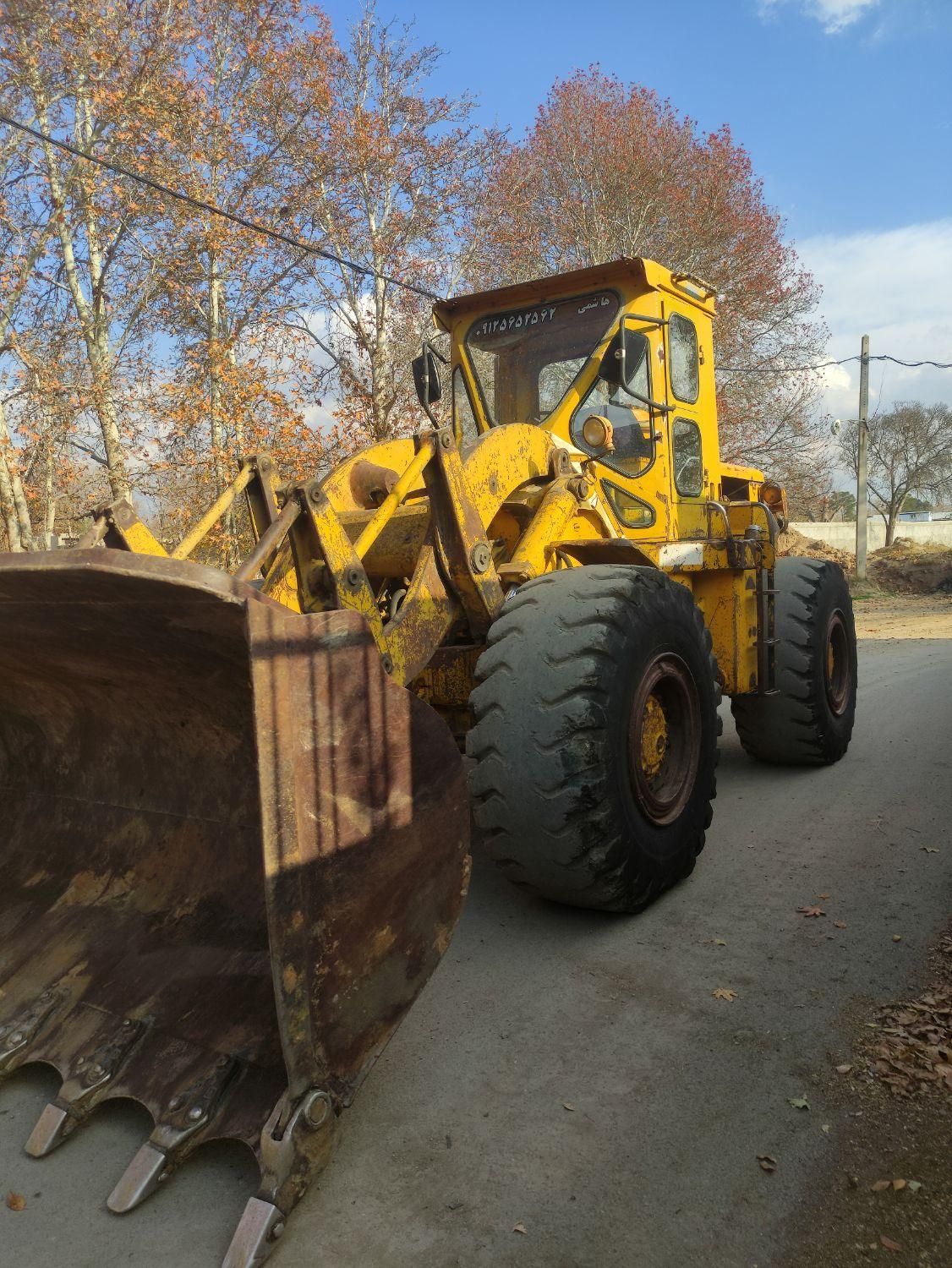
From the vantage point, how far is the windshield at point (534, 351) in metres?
5.41

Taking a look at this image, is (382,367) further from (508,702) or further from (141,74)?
(508,702)

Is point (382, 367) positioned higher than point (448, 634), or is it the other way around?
point (382, 367)

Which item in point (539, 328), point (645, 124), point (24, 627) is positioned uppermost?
point (645, 124)

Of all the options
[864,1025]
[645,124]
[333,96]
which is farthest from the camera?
[645,124]

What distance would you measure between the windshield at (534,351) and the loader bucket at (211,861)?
307cm

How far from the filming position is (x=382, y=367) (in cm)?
1828

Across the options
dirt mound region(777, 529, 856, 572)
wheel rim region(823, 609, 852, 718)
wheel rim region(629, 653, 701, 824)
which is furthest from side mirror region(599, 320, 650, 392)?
dirt mound region(777, 529, 856, 572)

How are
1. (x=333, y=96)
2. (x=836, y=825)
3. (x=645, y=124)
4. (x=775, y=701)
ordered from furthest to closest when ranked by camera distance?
1. (x=645, y=124)
2. (x=333, y=96)
3. (x=775, y=701)
4. (x=836, y=825)

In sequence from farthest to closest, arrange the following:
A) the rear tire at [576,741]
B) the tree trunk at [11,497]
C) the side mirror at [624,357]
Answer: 1. the tree trunk at [11,497]
2. the side mirror at [624,357]
3. the rear tire at [576,741]

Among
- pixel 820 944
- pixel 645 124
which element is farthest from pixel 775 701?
pixel 645 124

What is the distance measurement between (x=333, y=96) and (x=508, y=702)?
691 inches

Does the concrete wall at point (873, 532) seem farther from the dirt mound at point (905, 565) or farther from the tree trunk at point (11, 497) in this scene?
the tree trunk at point (11, 497)

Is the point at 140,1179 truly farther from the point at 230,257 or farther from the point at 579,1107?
the point at 230,257

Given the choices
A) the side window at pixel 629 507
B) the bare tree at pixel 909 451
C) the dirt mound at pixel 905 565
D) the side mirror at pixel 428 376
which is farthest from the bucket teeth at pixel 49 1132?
the bare tree at pixel 909 451
